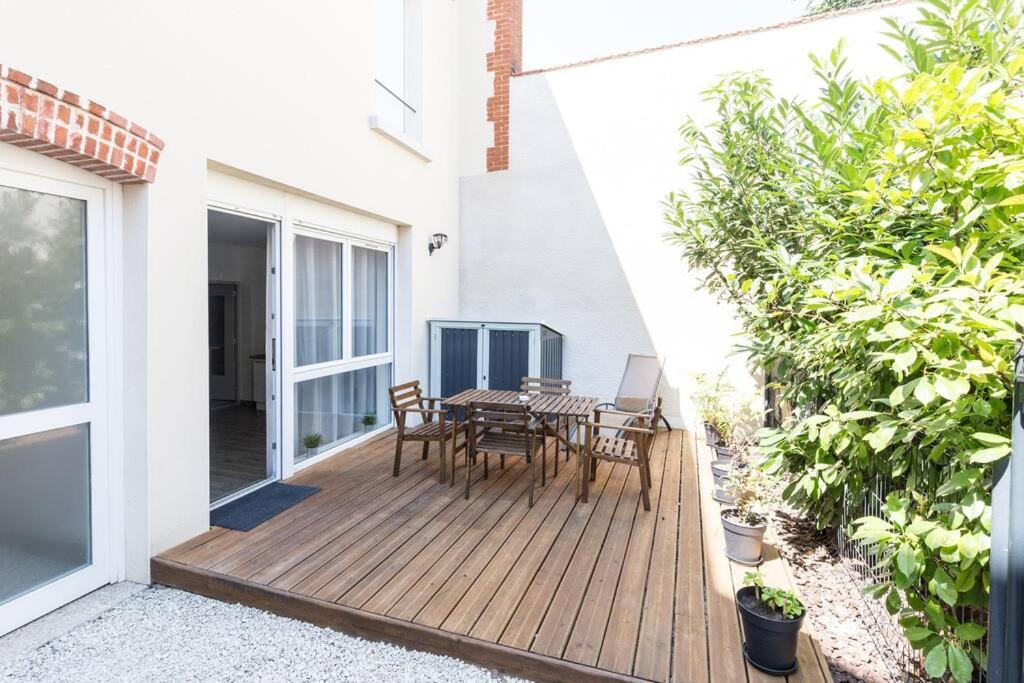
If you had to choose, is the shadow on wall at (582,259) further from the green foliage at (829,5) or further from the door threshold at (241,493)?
the green foliage at (829,5)

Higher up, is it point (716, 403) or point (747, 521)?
point (716, 403)

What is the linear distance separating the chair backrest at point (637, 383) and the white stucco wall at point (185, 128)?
12.2 feet

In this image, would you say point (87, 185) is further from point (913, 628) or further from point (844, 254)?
point (913, 628)

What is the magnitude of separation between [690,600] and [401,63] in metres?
6.42

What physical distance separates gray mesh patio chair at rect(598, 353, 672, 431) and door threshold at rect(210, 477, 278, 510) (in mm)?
3660

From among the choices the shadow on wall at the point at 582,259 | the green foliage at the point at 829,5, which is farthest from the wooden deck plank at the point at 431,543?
the green foliage at the point at 829,5

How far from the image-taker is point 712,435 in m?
5.77

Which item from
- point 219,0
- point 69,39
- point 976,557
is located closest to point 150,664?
point 69,39

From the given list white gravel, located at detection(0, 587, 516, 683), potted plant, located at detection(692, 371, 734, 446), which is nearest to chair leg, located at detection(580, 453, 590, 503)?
potted plant, located at detection(692, 371, 734, 446)

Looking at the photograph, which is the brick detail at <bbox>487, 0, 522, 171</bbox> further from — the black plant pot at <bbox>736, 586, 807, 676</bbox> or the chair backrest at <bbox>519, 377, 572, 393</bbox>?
the black plant pot at <bbox>736, 586, 807, 676</bbox>

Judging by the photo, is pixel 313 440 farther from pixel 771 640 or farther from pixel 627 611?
pixel 771 640

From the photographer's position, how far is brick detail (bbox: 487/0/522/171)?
739 cm

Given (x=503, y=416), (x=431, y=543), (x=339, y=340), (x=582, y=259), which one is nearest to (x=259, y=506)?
(x=431, y=543)

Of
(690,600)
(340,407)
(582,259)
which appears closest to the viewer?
(690,600)
